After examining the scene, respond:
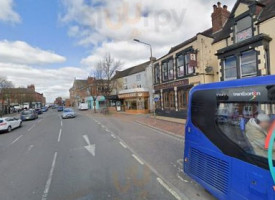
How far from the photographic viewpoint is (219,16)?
16.4 m

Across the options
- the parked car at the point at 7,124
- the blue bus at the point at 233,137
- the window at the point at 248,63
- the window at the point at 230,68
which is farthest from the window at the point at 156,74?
the blue bus at the point at 233,137

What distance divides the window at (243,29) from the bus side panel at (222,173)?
1124 centimetres

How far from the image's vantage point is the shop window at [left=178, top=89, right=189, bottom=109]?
61.6 feet

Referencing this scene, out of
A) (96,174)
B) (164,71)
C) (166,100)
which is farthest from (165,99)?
(96,174)

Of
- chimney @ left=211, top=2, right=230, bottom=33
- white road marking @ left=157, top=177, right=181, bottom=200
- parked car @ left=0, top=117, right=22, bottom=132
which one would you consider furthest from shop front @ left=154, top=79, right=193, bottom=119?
parked car @ left=0, top=117, right=22, bottom=132

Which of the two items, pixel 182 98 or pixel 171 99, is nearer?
pixel 182 98

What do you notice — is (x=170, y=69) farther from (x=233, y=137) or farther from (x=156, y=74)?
(x=233, y=137)

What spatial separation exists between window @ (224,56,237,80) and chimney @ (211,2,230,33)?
4871 mm

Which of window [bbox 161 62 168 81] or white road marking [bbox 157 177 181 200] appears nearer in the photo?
white road marking [bbox 157 177 181 200]

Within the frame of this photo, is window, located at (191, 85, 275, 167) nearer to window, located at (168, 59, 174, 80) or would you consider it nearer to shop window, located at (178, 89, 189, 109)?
shop window, located at (178, 89, 189, 109)

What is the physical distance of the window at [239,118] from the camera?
278cm

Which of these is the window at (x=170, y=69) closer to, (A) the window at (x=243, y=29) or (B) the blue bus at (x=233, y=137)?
(A) the window at (x=243, y=29)

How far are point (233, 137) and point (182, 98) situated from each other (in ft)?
53.7

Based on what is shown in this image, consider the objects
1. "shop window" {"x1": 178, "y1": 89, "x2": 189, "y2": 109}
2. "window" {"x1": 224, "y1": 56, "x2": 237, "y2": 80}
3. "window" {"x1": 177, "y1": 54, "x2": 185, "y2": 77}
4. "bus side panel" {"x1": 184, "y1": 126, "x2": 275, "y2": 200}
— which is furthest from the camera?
"window" {"x1": 177, "y1": 54, "x2": 185, "y2": 77}
